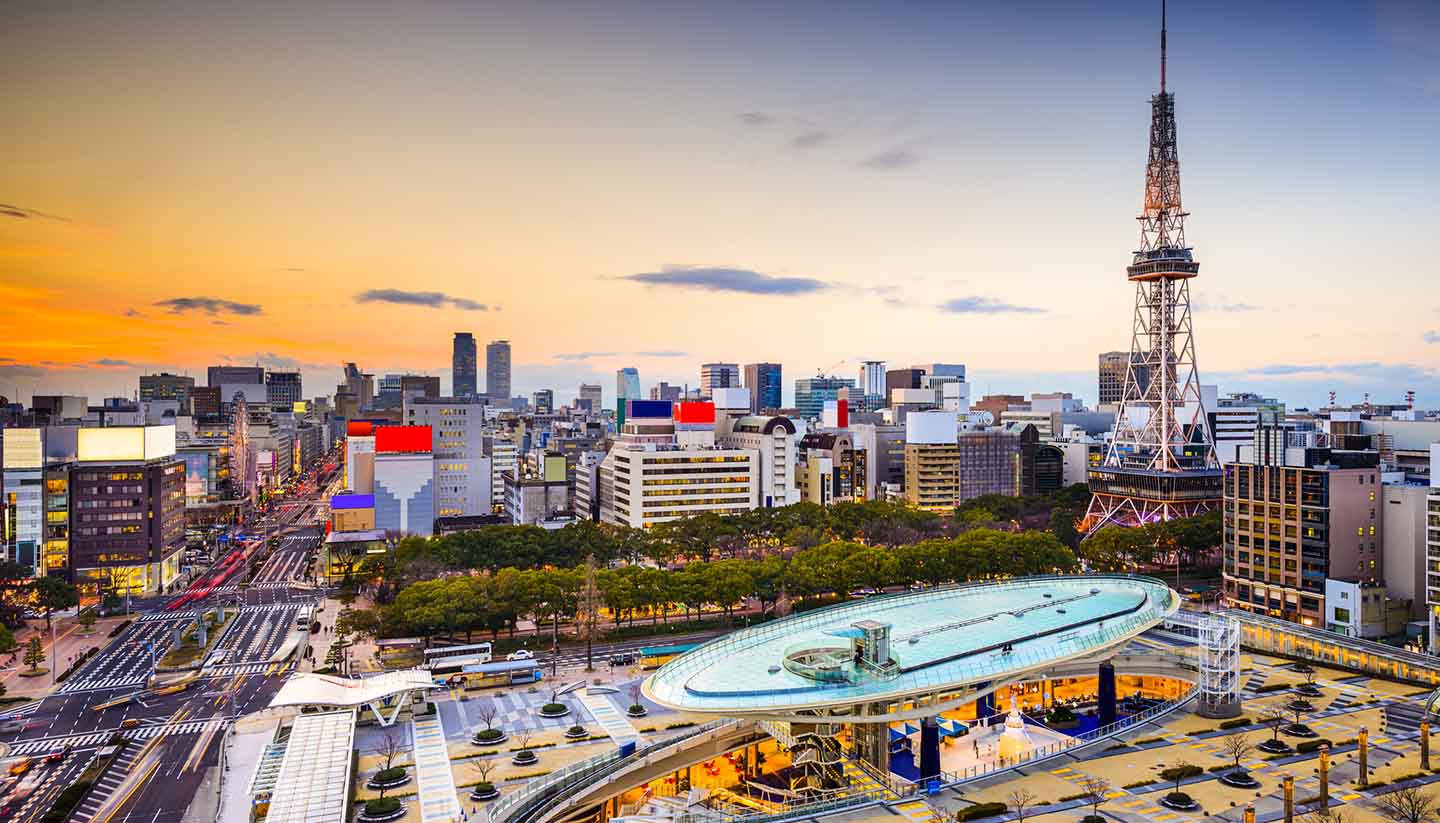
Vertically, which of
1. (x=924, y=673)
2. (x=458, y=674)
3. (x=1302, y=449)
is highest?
(x=1302, y=449)

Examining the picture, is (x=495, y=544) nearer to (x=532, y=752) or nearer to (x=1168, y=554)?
(x=532, y=752)

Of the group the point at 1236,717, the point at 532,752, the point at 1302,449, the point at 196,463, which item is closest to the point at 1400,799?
the point at 1236,717

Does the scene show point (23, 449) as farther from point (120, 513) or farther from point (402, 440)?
point (402, 440)

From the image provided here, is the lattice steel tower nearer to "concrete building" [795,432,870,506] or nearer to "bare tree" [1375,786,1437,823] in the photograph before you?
"concrete building" [795,432,870,506]

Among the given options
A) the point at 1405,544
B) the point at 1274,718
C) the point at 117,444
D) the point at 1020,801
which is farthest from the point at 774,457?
the point at 1020,801

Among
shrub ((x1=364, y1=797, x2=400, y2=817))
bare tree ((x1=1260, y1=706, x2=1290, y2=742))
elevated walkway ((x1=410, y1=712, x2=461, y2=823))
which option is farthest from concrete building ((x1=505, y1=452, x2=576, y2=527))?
bare tree ((x1=1260, y1=706, x2=1290, y2=742))

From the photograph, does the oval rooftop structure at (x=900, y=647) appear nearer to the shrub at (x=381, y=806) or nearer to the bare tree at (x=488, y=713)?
the shrub at (x=381, y=806)
